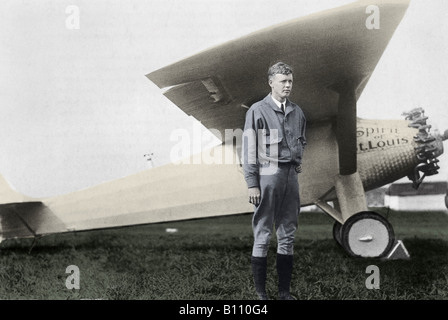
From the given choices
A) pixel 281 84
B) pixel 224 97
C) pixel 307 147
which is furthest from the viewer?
pixel 307 147

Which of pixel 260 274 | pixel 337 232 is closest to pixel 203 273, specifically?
pixel 260 274

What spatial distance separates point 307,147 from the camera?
4.97 metres

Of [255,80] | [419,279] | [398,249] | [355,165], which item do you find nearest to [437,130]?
[355,165]

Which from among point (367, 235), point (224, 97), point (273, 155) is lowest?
point (367, 235)

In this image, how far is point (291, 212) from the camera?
9.45 feet

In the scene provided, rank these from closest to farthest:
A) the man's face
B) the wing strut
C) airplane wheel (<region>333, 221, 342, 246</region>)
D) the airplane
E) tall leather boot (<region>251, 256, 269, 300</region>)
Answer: the man's face → tall leather boot (<region>251, 256, 269, 300</region>) → the airplane → the wing strut → airplane wheel (<region>333, 221, 342, 246</region>)

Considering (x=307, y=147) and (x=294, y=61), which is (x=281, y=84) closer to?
(x=294, y=61)

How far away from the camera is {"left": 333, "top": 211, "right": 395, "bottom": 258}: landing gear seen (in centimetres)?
Result: 451

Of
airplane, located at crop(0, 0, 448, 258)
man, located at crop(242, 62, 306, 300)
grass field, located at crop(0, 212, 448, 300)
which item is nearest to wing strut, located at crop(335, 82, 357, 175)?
airplane, located at crop(0, 0, 448, 258)

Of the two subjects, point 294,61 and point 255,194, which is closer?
point 255,194

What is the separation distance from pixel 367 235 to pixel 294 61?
2008mm

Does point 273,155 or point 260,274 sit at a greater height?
point 273,155

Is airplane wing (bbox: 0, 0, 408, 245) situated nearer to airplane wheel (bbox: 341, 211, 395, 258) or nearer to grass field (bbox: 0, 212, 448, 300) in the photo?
grass field (bbox: 0, 212, 448, 300)

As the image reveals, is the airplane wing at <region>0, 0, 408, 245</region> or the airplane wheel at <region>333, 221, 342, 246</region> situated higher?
the airplane wing at <region>0, 0, 408, 245</region>
